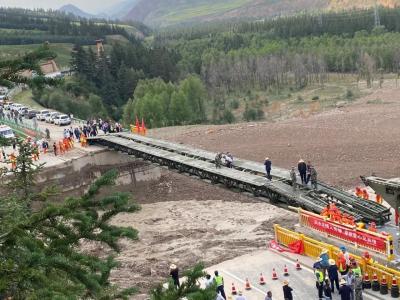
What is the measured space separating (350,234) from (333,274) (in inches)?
78.2

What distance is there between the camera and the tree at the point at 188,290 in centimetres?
493

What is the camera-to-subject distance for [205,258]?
22.7 meters

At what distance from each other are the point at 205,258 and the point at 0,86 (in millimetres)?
17503

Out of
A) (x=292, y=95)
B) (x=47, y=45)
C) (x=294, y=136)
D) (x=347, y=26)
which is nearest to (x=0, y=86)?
(x=47, y=45)

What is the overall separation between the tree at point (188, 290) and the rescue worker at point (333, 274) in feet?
37.5

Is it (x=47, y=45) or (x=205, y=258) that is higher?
(x=47, y=45)

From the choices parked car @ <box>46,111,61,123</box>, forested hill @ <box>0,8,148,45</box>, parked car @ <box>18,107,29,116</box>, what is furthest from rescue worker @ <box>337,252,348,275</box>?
forested hill @ <box>0,8,148,45</box>

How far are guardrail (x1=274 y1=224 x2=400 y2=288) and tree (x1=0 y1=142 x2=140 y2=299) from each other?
11.3 metres

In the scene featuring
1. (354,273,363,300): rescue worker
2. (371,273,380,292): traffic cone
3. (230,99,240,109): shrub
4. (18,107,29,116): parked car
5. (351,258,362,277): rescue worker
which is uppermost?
(18,107,29,116): parked car

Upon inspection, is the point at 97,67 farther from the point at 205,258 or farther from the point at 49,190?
the point at 49,190

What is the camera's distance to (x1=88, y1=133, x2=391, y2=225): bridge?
19.6 metres

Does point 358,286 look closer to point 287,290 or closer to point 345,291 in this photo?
point 345,291

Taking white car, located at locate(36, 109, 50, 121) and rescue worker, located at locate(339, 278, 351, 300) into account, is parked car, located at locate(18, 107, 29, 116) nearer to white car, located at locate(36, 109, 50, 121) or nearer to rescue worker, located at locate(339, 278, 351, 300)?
white car, located at locate(36, 109, 50, 121)

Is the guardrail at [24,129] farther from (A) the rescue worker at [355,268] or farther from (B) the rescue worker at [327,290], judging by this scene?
(A) the rescue worker at [355,268]
